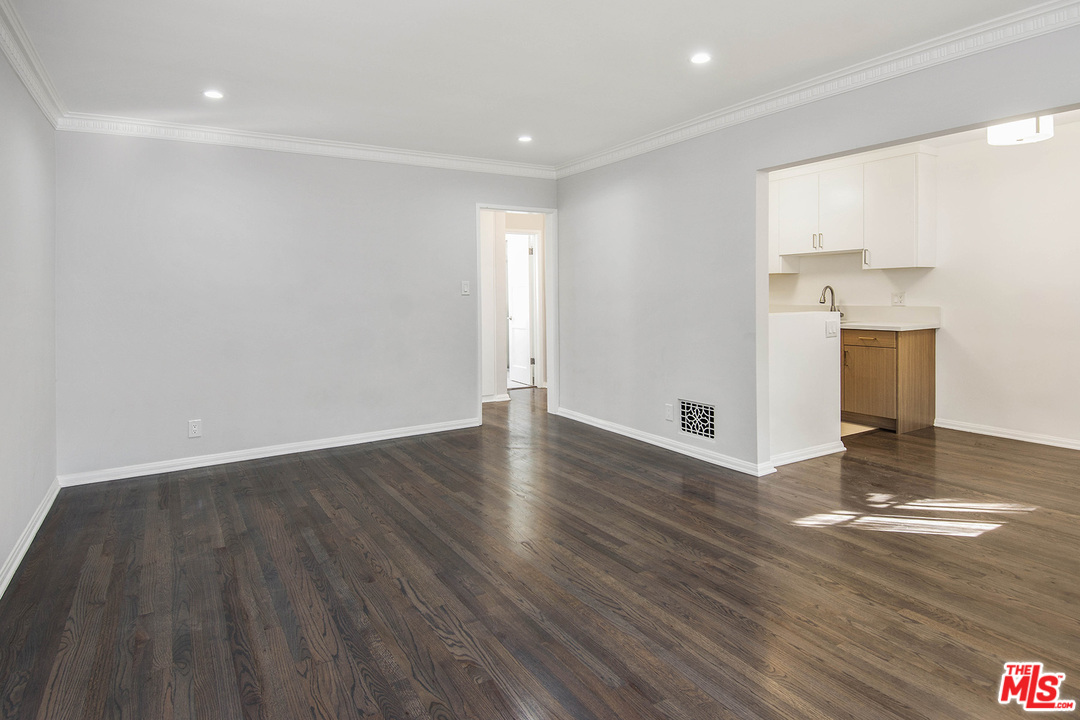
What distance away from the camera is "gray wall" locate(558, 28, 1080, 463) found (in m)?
2.95

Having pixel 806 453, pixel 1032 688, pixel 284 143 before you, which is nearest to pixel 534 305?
pixel 284 143

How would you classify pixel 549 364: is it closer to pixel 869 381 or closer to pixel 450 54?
pixel 869 381

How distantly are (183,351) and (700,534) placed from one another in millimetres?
3810

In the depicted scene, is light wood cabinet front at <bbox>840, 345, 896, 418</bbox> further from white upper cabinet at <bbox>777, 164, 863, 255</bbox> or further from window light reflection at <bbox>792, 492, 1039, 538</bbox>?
window light reflection at <bbox>792, 492, 1039, 538</bbox>

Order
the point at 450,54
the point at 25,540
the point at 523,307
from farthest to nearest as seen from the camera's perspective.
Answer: the point at 523,307
the point at 450,54
the point at 25,540

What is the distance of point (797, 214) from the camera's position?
20.0 ft

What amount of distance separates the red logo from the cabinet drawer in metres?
3.75

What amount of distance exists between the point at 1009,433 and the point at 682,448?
2818mm

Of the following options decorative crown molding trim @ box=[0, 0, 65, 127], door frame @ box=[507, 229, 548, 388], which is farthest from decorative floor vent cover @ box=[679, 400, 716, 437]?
decorative crown molding trim @ box=[0, 0, 65, 127]

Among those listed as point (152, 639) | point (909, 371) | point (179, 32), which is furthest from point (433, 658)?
point (909, 371)

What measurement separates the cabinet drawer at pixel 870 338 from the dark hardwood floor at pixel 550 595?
4.55 ft

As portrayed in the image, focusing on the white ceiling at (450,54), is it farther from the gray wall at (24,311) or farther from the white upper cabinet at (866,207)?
the white upper cabinet at (866,207)

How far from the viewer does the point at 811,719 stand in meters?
1.73

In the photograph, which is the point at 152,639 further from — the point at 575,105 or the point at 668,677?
the point at 575,105
